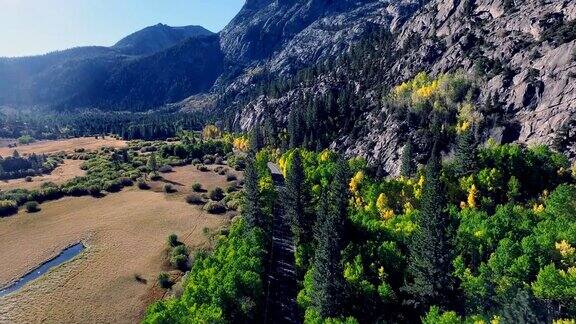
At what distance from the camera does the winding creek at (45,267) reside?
85500mm

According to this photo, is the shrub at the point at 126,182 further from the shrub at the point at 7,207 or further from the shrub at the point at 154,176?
the shrub at the point at 7,207

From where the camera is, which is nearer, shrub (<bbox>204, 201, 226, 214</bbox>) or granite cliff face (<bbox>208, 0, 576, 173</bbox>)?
granite cliff face (<bbox>208, 0, 576, 173</bbox>)

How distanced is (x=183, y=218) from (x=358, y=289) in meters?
74.4

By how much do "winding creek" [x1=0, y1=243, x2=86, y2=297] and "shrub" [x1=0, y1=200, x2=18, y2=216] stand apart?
135 feet

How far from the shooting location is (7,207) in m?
132

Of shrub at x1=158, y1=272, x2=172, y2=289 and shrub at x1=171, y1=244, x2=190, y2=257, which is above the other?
shrub at x1=171, y1=244, x2=190, y2=257

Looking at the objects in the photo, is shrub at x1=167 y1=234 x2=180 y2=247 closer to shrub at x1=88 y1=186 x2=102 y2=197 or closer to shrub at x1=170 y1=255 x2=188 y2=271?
shrub at x1=170 y1=255 x2=188 y2=271

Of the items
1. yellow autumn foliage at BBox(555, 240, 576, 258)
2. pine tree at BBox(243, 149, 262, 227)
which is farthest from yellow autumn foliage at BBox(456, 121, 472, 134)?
yellow autumn foliage at BBox(555, 240, 576, 258)

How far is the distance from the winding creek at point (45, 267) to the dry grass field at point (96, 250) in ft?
5.92

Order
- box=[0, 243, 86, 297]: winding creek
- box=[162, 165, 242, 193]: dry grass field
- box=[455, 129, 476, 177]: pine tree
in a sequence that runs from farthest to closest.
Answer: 1. box=[162, 165, 242, 193]: dry grass field
2. box=[455, 129, 476, 177]: pine tree
3. box=[0, 243, 86, 297]: winding creek

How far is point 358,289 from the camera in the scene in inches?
2534

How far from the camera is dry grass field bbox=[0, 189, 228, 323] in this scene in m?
76.9

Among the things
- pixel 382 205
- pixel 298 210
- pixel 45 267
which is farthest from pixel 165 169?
pixel 382 205

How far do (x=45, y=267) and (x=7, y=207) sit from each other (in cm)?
5058
